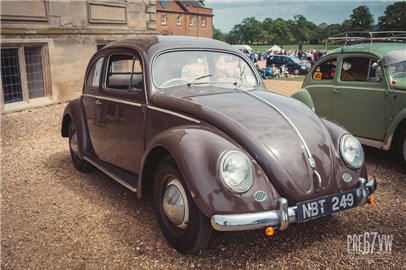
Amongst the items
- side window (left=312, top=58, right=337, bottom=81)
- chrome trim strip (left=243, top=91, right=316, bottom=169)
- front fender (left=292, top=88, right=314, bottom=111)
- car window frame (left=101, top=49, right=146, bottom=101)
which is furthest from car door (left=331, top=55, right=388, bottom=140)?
car window frame (left=101, top=49, right=146, bottom=101)

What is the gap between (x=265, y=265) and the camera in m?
2.97

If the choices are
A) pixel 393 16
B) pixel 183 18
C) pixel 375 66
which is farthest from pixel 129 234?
pixel 393 16

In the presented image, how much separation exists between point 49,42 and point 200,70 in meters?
7.84

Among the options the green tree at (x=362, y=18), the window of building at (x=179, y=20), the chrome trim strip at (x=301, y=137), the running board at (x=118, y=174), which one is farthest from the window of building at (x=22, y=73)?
the green tree at (x=362, y=18)

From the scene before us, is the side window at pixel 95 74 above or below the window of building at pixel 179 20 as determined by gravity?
below

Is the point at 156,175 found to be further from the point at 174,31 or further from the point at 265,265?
the point at 174,31

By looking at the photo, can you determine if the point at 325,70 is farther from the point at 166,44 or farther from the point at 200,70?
the point at 166,44

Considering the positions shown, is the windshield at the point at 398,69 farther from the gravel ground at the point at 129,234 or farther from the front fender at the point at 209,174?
the front fender at the point at 209,174

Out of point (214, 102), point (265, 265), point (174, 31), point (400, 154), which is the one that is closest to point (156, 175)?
point (214, 102)

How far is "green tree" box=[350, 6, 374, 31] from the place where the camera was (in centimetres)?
6200

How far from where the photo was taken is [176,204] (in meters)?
3.07

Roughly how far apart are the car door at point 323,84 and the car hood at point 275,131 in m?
3.01

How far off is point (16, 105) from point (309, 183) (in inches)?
351

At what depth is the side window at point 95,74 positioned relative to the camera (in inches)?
194
